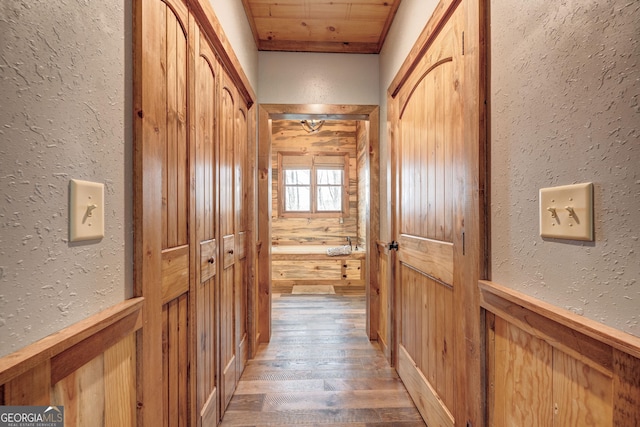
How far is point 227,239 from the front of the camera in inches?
67.4

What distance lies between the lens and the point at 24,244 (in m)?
0.52

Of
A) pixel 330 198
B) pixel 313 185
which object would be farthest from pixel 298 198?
pixel 330 198

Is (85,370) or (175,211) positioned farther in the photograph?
A: (175,211)

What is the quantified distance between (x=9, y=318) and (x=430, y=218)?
152cm

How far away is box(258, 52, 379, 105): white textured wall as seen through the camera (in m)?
2.51

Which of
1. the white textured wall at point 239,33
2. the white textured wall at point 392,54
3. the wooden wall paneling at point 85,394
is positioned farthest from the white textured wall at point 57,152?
the white textured wall at point 392,54

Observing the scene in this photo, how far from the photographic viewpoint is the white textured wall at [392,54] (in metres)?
1.65

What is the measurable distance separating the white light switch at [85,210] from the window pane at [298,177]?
4.41m

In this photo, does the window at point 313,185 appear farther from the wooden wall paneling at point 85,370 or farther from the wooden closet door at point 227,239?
the wooden wall paneling at point 85,370

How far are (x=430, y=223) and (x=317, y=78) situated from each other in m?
1.66

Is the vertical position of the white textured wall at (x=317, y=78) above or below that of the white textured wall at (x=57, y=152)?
above

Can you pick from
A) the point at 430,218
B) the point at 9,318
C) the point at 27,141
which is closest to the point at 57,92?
the point at 27,141

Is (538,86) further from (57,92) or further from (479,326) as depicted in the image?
(57,92)

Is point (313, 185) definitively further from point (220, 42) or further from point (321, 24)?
point (220, 42)
